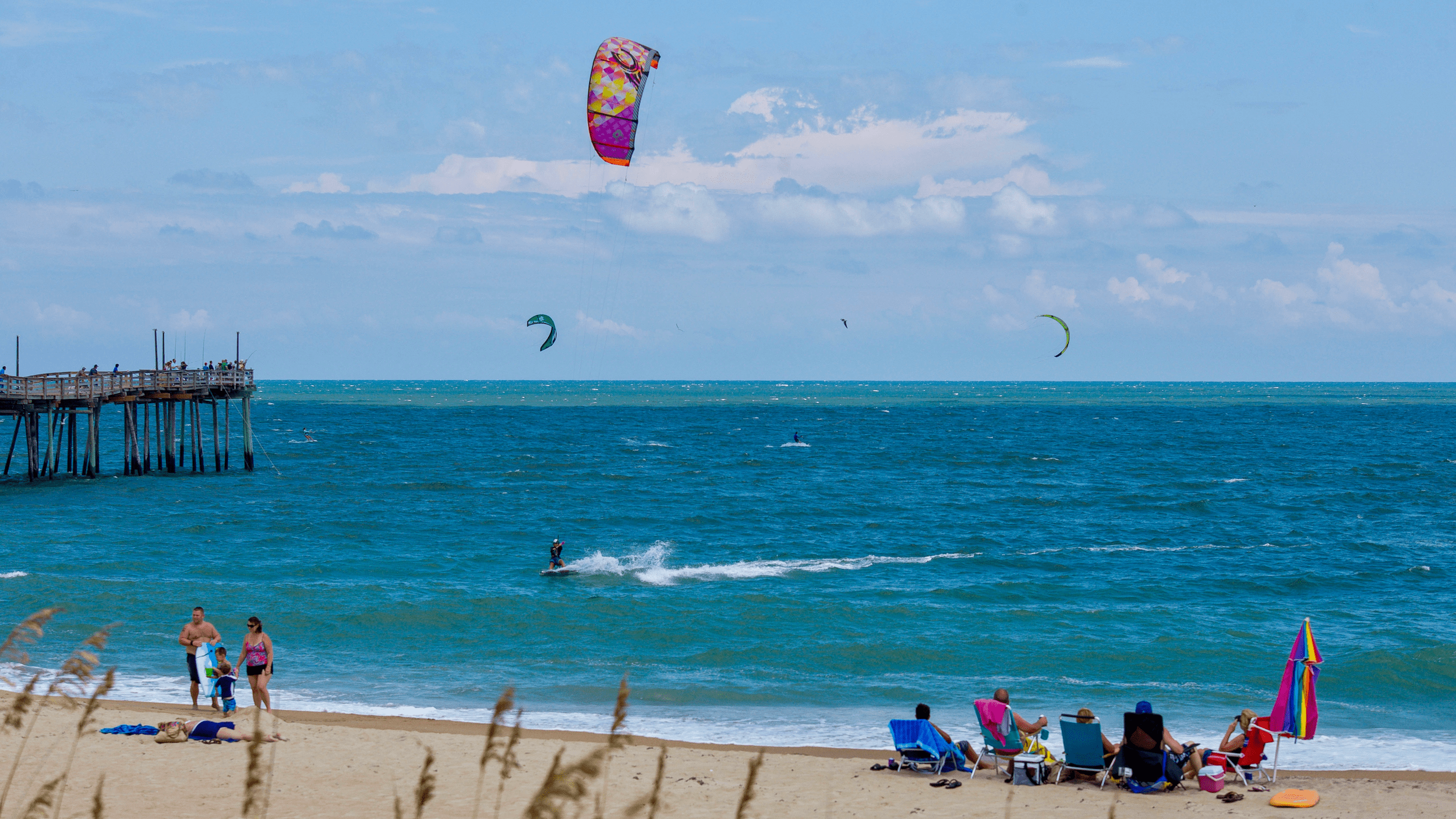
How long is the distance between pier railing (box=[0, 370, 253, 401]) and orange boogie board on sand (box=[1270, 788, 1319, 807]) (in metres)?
38.8

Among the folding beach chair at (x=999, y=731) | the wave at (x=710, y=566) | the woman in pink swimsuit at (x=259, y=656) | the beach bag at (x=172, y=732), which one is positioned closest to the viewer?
the folding beach chair at (x=999, y=731)

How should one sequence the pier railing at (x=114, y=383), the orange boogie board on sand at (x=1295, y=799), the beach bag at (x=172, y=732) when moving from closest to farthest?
the orange boogie board on sand at (x=1295, y=799), the beach bag at (x=172, y=732), the pier railing at (x=114, y=383)

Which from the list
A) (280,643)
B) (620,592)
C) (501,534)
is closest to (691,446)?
(501,534)

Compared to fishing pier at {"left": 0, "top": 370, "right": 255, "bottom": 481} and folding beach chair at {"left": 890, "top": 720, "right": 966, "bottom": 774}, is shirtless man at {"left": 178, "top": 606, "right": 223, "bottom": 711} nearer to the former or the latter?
folding beach chair at {"left": 890, "top": 720, "right": 966, "bottom": 774}

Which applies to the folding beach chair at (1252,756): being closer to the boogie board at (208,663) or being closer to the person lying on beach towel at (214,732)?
the person lying on beach towel at (214,732)

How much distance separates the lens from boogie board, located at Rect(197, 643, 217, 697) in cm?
1357

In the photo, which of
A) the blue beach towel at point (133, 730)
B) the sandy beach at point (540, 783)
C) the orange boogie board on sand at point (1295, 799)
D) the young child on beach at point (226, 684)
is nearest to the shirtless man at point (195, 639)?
the young child on beach at point (226, 684)

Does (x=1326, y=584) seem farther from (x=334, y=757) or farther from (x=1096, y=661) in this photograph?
(x=334, y=757)

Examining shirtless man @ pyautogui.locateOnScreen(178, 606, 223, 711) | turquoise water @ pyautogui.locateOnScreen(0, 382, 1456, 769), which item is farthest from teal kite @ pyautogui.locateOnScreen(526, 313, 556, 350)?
shirtless man @ pyautogui.locateOnScreen(178, 606, 223, 711)

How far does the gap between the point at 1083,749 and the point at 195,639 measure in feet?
33.2

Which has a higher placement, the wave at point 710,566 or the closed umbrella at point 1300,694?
the closed umbrella at point 1300,694

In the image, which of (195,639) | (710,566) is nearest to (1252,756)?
(195,639)

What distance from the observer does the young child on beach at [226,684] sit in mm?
13352

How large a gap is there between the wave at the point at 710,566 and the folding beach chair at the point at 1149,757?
14557 mm
